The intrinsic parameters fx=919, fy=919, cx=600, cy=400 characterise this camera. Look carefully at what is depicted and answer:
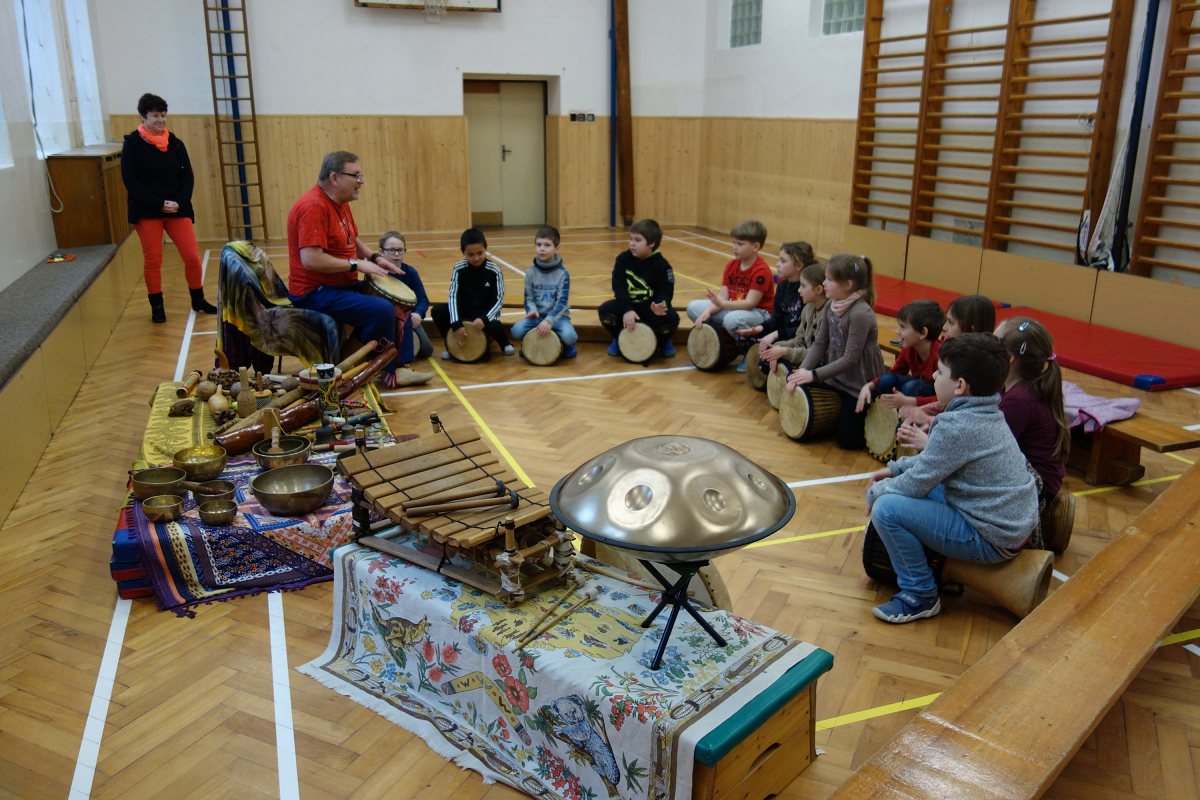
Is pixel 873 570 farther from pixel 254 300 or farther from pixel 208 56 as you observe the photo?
pixel 208 56

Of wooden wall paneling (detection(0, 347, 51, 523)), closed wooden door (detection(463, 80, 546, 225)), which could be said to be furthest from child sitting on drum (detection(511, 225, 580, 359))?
closed wooden door (detection(463, 80, 546, 225))

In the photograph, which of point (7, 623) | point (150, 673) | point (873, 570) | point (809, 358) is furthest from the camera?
point (809, 358)

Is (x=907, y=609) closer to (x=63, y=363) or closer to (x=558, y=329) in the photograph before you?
(x=558, y=329)

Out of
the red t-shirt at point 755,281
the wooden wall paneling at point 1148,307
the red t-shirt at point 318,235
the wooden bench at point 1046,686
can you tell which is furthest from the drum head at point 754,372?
the wooden wall paneling at point 1148,307

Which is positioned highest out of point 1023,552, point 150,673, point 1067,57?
point 1067,57

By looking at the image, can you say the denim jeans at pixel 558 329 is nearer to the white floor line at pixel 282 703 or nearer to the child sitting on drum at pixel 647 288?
the child sitting on drum at pixel 647 288

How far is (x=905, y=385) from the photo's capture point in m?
4.44

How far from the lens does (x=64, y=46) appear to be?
8.67 meters

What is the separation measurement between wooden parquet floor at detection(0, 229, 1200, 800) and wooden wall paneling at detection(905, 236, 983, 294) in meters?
3.77

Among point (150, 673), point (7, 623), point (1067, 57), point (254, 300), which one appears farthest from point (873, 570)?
point (1067, 57)

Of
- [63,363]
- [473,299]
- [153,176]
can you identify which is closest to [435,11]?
[153,176]

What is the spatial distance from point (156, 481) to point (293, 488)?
0.54 metres

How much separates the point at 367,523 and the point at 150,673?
79 cm

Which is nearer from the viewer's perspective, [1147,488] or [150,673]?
[150,673]
